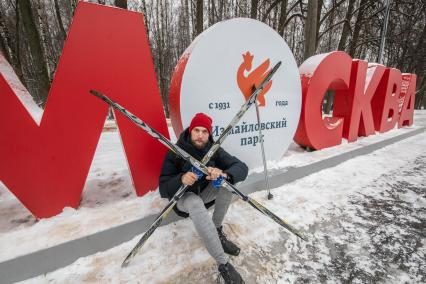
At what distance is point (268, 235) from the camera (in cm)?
221

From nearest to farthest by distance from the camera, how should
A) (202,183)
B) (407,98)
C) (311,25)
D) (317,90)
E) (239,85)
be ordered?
(202,183) → (239,85) → (317,90) → (311,25) → (407,98)

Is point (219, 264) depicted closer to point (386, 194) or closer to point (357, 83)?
point (386, 194)

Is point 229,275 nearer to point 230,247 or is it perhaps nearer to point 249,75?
point 230,247

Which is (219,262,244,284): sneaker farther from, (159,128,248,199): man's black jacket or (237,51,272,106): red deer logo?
(237,51,272,106): red deer logo

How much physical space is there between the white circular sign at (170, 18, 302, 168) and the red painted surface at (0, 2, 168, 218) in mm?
469

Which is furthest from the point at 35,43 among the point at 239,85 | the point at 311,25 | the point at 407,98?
the point at 407,98

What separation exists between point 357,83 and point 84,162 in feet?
16.5

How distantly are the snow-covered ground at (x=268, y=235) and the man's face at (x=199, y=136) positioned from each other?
0.85m

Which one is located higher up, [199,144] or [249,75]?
[249,75]

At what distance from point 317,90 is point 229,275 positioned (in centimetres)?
355

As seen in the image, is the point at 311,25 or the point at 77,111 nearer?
the point at 77,111

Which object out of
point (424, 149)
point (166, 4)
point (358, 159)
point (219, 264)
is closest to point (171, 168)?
point (219, 264)

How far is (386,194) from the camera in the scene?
3139mm

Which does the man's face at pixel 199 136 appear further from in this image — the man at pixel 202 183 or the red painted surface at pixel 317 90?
the red painted surface at pixel 317 90
